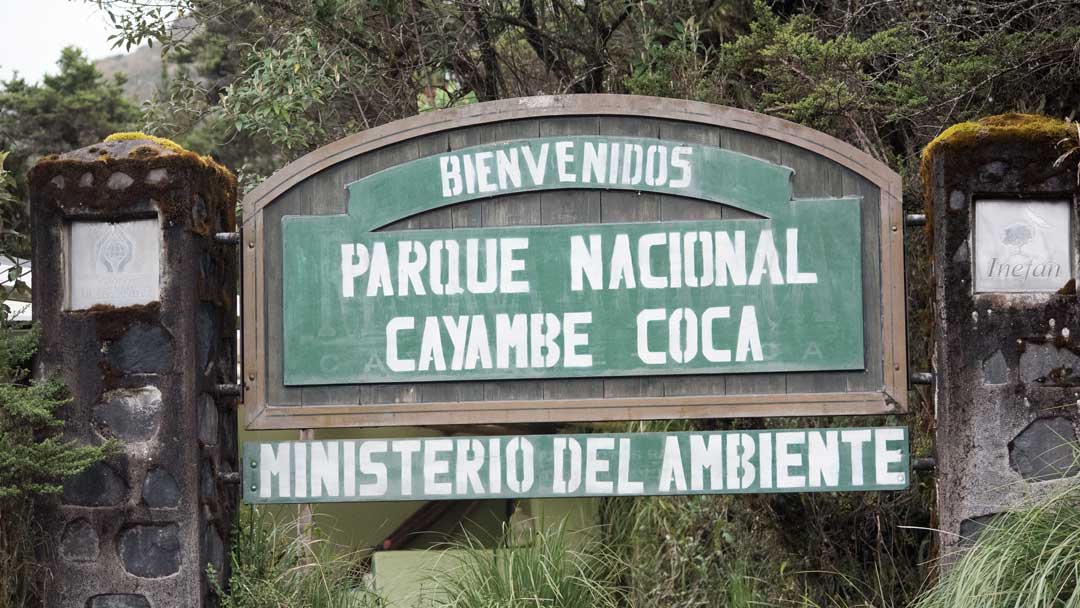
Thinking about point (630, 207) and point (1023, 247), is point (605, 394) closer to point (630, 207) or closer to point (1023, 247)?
point (630, 207)

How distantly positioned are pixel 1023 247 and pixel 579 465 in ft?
6.94

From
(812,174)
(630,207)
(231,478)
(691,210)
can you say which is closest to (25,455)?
(231,478)

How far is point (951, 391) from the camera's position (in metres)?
4.86

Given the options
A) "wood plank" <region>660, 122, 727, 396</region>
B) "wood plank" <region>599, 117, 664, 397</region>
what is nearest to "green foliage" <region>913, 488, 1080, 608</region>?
"wood plank" <region>660, 122, 727, 396</region>

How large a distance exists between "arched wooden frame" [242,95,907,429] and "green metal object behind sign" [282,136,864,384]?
110mm

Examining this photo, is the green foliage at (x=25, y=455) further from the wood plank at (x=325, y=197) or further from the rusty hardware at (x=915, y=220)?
the rusty hardware at (x=915, y=220)

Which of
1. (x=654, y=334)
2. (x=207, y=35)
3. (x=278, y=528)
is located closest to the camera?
(x=654, y=334)

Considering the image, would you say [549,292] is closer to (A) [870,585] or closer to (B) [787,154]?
(B) [787,154]

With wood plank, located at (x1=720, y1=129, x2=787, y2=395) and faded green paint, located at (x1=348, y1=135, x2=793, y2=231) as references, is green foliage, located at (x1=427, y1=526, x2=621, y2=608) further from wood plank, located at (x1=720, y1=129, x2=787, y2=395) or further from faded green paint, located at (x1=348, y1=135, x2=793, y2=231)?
faded green paint, located at (x1=348, y1=135, x2=793, y2=231)

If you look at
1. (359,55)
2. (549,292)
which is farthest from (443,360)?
(359,55)

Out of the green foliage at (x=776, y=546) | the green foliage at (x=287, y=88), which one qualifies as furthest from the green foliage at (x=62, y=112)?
the green foliage at (x=776, y=546)

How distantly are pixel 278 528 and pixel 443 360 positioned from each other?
1.60m

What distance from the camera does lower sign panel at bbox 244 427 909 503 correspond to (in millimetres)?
5027

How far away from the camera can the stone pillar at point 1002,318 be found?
482 cm
